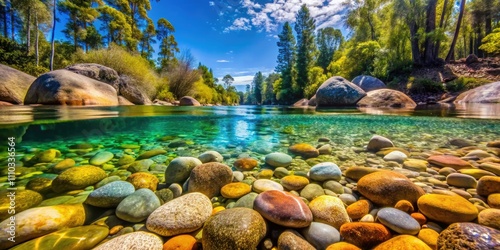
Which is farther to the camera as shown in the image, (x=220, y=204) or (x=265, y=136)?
(x=265, y=136)

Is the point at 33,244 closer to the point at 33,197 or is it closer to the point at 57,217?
the point at 57,217

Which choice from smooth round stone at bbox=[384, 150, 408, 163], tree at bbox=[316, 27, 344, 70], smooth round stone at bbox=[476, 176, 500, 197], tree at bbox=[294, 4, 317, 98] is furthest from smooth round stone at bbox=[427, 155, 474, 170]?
tree at bbox=[316, 27, 344, 70]

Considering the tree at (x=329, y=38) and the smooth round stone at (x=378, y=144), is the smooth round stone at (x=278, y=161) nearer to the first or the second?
the smooth round stone at (x=378, y=144)

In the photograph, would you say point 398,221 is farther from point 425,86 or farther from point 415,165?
point 425,86

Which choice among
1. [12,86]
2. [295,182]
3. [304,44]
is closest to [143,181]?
[295,182]

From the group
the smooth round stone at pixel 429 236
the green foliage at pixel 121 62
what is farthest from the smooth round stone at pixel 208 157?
the green foliage at pixel 121 62

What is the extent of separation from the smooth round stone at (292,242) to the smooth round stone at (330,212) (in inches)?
10.1

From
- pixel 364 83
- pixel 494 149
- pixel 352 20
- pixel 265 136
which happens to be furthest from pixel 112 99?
pixel 352 20

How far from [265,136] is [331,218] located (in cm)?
234

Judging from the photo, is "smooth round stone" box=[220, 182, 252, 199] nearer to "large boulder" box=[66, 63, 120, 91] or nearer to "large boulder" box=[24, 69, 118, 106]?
"large boulder" box=[24, 69, 118, 106]

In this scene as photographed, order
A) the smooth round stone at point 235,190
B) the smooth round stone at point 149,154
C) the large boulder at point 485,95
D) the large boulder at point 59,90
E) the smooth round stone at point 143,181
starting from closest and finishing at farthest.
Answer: the smooth round stone at point 235,190 → the smooth round stone at point 143,181 → the smooth round stone at point 149,154 → the large boulder at point 59,90 → the large boulder at point 485,95

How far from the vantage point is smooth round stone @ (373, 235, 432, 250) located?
2.99ft

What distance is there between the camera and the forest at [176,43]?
14.9 metres

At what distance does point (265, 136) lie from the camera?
3502 mm
